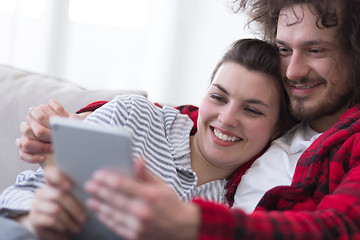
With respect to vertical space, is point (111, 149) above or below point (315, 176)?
above

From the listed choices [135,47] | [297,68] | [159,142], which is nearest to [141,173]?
[159,142]

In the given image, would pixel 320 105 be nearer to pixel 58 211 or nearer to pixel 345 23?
pixel 345 23

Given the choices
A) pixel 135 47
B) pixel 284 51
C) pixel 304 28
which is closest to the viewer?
pixel 304 28

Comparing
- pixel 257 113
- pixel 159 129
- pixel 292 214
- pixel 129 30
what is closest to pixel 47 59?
pixel 129 30

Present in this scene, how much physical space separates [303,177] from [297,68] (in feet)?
1.18

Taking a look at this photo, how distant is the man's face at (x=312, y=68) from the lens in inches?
54.5

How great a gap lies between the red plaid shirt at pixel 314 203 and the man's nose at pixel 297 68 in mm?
178

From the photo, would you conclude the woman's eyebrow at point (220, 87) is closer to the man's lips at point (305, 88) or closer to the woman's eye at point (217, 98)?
the woman's eye at point (217, 98)

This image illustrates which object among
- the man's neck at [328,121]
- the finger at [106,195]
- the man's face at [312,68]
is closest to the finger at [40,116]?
the finger at [106,195]

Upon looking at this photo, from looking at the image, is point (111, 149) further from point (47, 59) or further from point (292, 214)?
point (47, 59)

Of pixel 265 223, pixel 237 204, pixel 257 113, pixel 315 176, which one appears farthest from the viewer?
pixel 257 113

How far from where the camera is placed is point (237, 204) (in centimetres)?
134

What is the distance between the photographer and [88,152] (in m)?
0.75

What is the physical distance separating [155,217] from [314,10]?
930mm
